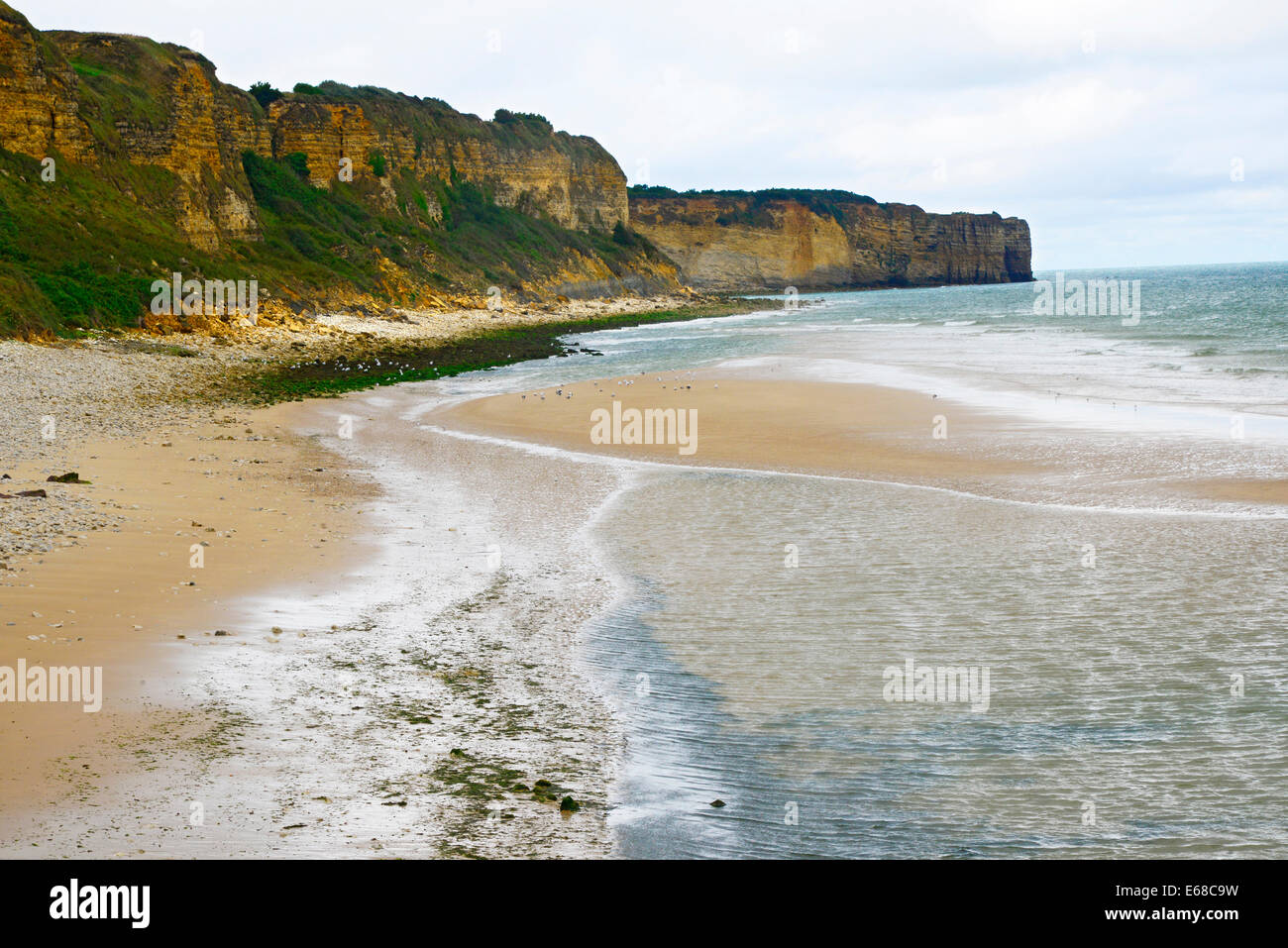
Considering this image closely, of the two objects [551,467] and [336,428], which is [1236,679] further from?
[336,428]

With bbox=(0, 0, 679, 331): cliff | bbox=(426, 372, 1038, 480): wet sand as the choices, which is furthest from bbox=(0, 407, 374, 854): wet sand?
bbox=(0, 0, 679, 331): cliff

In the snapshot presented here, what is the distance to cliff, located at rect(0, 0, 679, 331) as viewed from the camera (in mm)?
34750

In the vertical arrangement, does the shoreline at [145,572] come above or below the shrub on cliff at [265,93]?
below

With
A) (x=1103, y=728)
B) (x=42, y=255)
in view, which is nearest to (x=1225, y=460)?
(x=1103, y=728)

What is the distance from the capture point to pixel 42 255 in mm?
32562

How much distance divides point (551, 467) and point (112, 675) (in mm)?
11494

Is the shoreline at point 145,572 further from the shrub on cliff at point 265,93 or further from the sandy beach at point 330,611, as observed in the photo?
the shrub on cliff at point 265,93

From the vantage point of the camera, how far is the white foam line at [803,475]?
13266 millimetres

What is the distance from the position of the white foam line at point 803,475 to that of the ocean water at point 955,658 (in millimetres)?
87

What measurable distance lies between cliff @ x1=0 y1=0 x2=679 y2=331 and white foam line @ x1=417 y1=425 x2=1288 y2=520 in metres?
14.6

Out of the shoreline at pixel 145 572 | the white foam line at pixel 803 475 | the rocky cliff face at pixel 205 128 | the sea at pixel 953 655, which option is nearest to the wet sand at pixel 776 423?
the white foam line at pixel 803 475

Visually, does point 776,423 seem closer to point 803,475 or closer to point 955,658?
point 803,475

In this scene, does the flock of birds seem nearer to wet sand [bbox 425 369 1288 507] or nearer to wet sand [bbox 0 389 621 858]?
wet sand [bbox 425 369 1288 507]

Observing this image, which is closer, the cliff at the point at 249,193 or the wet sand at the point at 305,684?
the wet sand at the point at 305,684
